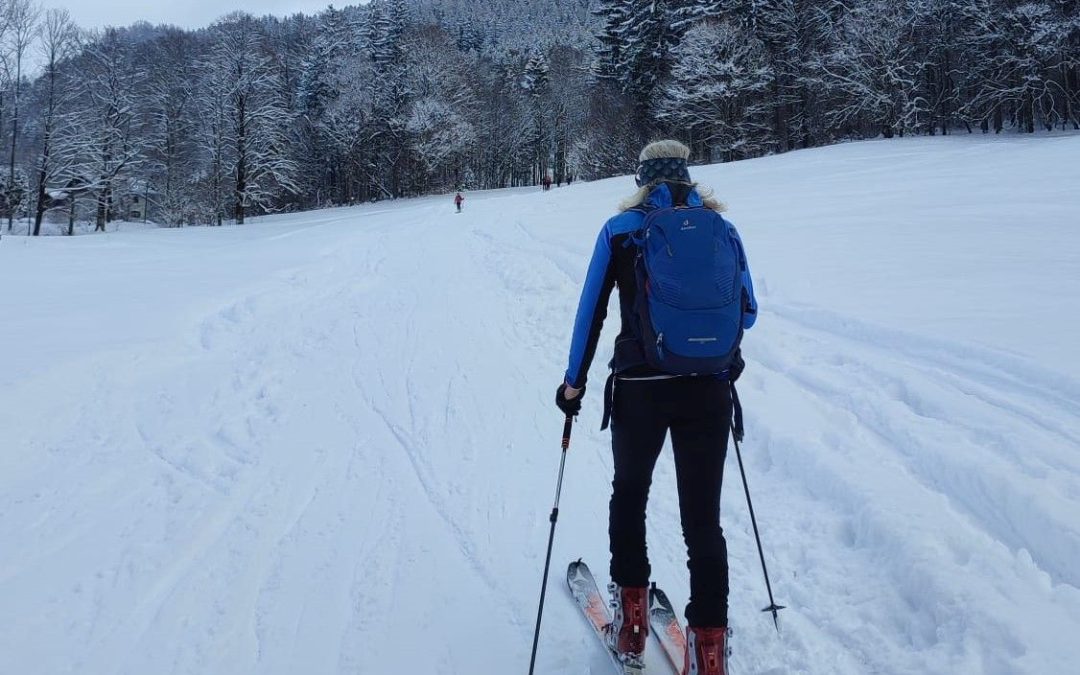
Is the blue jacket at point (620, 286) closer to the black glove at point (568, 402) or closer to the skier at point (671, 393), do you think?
the skier at point (671, 393)

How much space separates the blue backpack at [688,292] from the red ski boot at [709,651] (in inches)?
42.2

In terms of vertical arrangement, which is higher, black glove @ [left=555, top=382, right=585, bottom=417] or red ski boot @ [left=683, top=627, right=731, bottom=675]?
black glove @ [left=555, top=382, right=585, bottom=417]

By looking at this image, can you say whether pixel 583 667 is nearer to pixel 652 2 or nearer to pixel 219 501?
pixel 219 501

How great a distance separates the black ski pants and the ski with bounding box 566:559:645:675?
47 cm

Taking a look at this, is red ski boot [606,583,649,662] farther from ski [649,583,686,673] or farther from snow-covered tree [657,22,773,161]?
snow-covered tree [657,22,773,161]

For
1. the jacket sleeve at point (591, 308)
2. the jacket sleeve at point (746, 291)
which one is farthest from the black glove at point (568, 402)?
the jacket sleeve at point (746, 291)

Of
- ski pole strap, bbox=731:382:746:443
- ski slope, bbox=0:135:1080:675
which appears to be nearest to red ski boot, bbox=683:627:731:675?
ski slope, bbox=0:135:1080:675

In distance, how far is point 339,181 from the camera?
5638 centimetres

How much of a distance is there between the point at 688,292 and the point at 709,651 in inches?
56.8

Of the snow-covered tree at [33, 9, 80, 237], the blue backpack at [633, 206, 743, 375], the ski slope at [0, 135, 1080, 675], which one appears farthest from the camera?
the snow-covered tree at [33, 9, 80, 237]

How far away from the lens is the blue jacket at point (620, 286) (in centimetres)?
243

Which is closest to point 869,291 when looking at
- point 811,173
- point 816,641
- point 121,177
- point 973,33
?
point 816,641

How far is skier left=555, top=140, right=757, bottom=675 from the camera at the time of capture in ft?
7.78

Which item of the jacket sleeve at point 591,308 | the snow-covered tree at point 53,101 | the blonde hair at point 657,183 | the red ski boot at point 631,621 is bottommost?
the red ski boot at point 631,621
